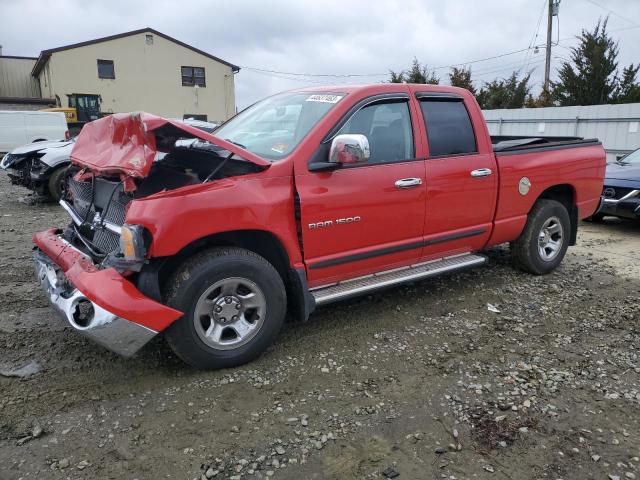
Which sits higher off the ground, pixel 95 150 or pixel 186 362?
pixel 95 150

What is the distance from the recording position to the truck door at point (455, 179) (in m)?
4.33

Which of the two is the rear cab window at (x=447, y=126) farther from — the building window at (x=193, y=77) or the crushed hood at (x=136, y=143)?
the building window at (x=193, y=77)

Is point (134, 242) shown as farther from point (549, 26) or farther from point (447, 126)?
point (549, 26)

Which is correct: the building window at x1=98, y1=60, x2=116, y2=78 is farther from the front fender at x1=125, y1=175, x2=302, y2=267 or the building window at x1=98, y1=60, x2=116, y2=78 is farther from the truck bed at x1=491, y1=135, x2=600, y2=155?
the front fender at x1=125, y1=175, x2=302, y2=267

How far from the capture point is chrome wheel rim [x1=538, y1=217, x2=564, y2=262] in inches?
215

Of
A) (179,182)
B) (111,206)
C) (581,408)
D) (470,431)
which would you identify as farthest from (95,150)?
A: (581,408)

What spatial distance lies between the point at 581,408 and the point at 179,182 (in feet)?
9.68

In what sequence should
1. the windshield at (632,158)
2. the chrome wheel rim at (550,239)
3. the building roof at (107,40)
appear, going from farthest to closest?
1. the building roof at (107,40)
2. the windshield at (632,158)
3. the chrome wheel rim at (550,239)

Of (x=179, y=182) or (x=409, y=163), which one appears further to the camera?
(x=409, y=163)

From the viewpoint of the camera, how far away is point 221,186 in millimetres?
3328

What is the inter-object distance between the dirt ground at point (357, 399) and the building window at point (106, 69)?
32.9 metres

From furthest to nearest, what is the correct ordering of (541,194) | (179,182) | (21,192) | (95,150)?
1. (21,192)
2. (541,194)
3. (95,150)
4. (179,182)

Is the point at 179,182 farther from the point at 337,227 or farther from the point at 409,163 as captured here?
the point at 409,163

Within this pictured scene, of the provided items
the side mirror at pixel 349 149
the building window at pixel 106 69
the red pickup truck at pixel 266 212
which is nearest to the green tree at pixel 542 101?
the red pickup truck at pixel 266 212
